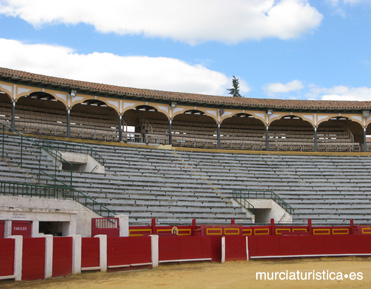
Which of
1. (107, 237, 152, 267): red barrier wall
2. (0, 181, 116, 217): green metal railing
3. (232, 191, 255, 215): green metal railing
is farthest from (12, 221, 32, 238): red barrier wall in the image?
(232, 191, 255, 215): green metal railing

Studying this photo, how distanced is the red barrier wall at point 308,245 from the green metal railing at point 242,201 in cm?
448

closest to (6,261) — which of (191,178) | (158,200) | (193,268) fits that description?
(193,268)

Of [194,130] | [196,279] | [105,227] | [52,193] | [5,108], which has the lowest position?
[196,279]

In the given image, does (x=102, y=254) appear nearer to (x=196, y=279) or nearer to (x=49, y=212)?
(x=196, y=279)

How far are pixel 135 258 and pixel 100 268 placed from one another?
1.25 meters

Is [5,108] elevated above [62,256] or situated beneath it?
elevated above

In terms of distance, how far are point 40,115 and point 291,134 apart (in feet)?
53.1

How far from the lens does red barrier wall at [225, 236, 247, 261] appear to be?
1777cm

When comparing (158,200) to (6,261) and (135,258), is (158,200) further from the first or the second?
(6,261)

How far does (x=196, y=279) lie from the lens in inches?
514

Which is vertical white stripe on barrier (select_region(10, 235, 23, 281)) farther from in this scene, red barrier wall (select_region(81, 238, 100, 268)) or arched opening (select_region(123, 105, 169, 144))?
arched opening (select_region(123, 105, 169, 144))

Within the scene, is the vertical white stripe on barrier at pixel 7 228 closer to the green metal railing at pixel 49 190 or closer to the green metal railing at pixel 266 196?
the green metal railing at pixel 49 190

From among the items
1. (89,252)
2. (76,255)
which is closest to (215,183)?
(89,252)

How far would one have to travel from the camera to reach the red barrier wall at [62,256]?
1334 cm
